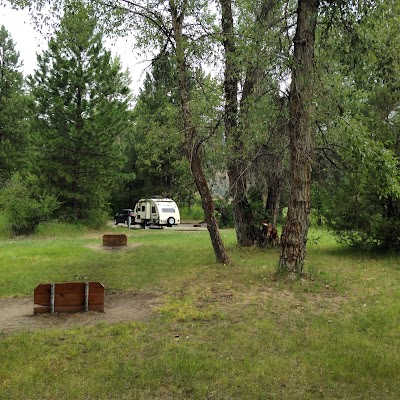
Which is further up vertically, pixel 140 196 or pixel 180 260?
pixel 140 196

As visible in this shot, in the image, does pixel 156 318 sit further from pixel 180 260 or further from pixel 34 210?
pixel 34 210

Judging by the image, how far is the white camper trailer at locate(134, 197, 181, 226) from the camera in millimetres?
31641

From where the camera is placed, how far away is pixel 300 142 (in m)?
9.34

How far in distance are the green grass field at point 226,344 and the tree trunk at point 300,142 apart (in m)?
0.72

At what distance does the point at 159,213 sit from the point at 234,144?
775 inches

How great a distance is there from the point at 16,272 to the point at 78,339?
579cm

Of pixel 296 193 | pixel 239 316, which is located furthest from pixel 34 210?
pixel 239 316

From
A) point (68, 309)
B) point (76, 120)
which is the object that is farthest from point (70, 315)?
point (76, 120)

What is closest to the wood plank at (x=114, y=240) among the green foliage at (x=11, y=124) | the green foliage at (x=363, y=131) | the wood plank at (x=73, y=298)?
the green foliage at (x=363, y=131)

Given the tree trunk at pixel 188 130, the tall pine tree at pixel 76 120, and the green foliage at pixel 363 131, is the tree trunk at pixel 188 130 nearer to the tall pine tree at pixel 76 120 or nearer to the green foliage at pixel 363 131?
the green foliage at pixel 363 131

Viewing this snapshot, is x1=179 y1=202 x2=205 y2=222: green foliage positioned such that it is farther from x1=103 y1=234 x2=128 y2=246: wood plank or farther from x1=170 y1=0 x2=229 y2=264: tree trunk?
x1=170 y1=0 x2=229 y2=264: tree trunk

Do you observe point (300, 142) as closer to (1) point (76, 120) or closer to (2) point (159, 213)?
(1) point (76, 120)

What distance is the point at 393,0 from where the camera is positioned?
854 centimetres

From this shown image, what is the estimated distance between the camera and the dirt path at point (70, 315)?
640cm
